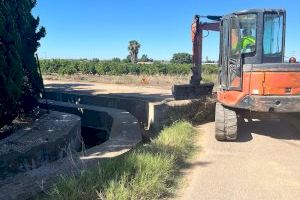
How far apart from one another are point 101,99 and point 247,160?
10779 mm

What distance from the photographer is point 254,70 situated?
824 centimetres

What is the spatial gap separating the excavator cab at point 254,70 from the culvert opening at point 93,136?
17.8 ft

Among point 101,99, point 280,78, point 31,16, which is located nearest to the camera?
point 280,78

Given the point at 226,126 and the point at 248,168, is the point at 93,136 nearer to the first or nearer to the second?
the point at 226,126

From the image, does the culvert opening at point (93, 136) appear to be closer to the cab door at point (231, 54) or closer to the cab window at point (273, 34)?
the cab door at point (231, 54)

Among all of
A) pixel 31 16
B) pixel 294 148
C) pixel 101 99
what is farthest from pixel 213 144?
pixel 101 99

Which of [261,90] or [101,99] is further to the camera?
[101,99]

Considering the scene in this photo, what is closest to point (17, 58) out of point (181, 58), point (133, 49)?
point (133, 49)

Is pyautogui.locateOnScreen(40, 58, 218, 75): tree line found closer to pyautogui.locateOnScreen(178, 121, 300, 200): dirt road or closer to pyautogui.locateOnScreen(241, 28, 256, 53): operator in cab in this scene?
pyautogui.locateOnScreen(241, 28, 256, 53): operator in cab

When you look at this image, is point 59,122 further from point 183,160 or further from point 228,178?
point 228,178

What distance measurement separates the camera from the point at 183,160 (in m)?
6.94

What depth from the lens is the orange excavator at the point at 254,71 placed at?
8148 mm

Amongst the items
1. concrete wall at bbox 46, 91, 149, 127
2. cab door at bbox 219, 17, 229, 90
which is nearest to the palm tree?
concrete wall at bbox 46, 91, 149, 127

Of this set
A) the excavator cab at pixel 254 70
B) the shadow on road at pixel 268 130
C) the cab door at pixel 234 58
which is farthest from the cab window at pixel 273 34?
the shadow on road at pixel 268 130
